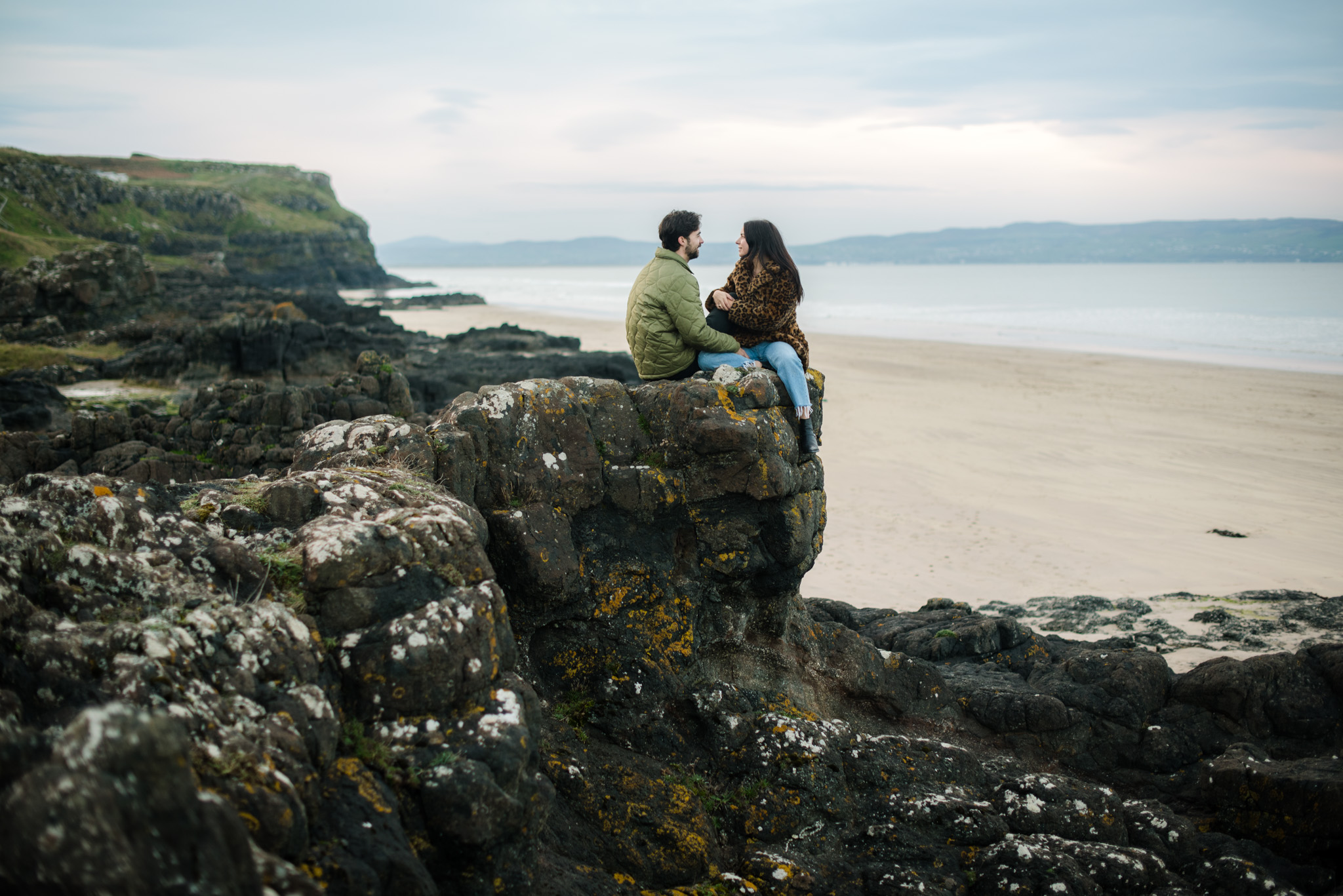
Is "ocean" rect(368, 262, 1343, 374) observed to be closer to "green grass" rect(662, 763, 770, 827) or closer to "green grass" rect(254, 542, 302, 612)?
"green grass" rect(662, 763, 770, 827)

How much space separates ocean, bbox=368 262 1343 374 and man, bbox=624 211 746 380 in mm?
43226

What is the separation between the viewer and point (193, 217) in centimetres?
9181

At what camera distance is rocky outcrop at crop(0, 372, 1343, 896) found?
3383 mm

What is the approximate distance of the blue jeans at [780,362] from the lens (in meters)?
7.44

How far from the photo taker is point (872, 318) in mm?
73750

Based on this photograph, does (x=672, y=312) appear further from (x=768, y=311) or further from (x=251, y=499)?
(x=251, y=499)

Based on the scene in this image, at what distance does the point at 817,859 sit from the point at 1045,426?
23.8m

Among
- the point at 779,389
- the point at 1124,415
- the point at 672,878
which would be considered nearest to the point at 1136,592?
the point at 779,389

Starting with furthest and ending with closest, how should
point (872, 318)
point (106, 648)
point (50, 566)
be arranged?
1. point (872, 318)
2. point (50, 566)
3. point (106, 648)

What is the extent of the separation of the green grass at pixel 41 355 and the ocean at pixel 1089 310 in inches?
1763

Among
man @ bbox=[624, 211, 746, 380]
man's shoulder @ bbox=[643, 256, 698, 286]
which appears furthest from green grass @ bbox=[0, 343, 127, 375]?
man's shoulder @ bbox=[643, 256, 698, 286]

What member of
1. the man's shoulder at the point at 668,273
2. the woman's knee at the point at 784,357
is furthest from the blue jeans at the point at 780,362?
the man's shoulder at the point at 668,273

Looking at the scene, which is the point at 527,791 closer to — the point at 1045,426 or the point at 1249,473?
the point at 1249,473

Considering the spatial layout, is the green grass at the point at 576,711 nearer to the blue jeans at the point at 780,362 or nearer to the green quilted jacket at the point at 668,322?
the green quilted jacket at the point at 668,322
